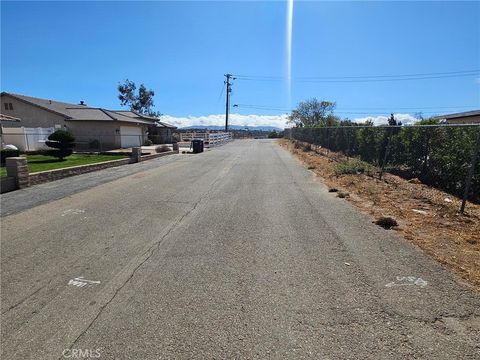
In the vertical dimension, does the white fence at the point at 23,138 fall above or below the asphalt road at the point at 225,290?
above

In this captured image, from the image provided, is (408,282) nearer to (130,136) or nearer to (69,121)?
(69,121)

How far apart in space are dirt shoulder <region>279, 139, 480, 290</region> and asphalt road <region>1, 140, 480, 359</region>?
13.4 inches

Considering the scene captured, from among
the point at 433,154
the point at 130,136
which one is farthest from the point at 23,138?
the point at 433,154

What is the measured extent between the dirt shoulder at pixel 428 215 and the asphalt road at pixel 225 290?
1.11 ft

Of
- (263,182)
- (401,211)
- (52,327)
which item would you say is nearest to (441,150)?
(401,211)

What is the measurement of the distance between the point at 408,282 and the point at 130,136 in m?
33.0

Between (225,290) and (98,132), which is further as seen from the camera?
(98,132)

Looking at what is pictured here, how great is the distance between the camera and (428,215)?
6.99m

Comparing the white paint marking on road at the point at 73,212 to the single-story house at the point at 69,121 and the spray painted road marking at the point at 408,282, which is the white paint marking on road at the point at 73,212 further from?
the single-story house at the point at 69,121

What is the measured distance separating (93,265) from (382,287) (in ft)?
12.6

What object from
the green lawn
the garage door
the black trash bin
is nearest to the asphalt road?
the green lawn

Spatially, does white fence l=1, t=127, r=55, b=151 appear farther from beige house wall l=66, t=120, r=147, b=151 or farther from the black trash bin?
the black trash bin

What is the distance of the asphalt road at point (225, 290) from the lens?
114 inches

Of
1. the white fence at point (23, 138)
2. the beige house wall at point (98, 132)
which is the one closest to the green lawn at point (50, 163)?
the white fence at point (23, 138)
